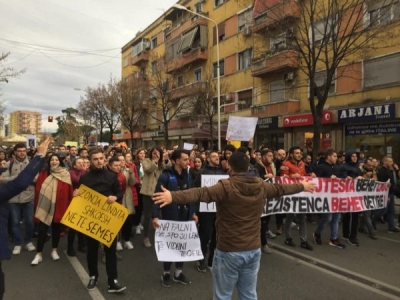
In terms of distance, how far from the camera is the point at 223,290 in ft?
10.7

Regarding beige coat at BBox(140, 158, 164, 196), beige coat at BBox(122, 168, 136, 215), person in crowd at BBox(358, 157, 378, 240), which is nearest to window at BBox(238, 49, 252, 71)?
person in crowd at BBox(358, 157, 378, 240)

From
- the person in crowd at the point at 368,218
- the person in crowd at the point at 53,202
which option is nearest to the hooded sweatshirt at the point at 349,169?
the person in crowd at the point at 368,218

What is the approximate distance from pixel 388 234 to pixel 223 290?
6.28m

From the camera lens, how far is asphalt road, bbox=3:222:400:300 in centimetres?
464

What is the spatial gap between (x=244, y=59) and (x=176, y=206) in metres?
24.9

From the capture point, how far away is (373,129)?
18.0 metres

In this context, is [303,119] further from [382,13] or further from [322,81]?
[382,13]

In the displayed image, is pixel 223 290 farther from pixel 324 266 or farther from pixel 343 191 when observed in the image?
pixel 343 191

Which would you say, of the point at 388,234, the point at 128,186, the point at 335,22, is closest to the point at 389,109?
the point at 335,22

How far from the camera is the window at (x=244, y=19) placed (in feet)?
88.1

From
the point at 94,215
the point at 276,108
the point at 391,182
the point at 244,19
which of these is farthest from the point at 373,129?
the point at 94,215

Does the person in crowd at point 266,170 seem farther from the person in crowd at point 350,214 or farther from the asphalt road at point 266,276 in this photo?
the person in crowd at point 350,214

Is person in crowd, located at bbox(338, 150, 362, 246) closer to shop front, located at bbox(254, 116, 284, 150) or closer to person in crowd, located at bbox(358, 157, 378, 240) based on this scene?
person in crowd, located at bbox(358, 157, 378, 240)

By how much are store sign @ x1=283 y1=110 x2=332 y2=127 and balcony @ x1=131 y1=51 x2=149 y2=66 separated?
2827 cm
